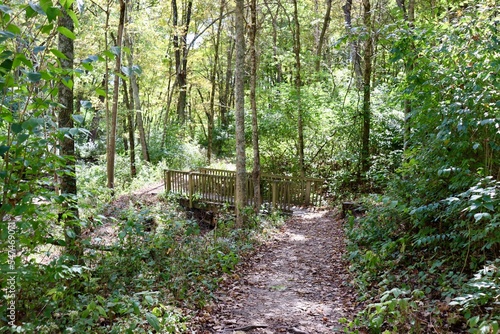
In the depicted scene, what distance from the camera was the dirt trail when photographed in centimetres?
461

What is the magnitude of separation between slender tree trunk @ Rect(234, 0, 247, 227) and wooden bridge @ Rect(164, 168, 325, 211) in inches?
69.0

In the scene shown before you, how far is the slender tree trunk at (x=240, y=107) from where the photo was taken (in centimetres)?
966

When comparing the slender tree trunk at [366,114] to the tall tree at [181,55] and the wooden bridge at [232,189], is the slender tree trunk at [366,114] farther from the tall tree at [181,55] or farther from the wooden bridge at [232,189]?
the tall tree at [181,55]

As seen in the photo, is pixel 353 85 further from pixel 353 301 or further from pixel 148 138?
pixel 353 301

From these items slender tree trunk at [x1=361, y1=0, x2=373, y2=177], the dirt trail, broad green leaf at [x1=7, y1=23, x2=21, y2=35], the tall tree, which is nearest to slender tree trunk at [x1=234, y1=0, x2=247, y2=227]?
the dirt trail

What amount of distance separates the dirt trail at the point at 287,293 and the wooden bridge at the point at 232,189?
12.8 ft

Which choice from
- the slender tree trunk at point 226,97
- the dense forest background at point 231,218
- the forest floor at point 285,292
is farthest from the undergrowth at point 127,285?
the slender tree trunk at point 226,97

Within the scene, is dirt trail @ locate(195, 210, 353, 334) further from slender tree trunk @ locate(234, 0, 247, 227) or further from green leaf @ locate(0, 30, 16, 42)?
green leaf @ locate(0, 30, 16, 42)

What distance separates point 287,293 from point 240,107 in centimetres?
569

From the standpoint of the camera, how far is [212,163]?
76.1 ft

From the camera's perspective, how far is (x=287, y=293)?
5734 mm

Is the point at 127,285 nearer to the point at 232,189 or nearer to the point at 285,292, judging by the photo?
the point at 285,292

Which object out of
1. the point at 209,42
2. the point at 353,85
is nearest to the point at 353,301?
the point at 353,85

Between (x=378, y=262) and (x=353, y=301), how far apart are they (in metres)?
0.83
